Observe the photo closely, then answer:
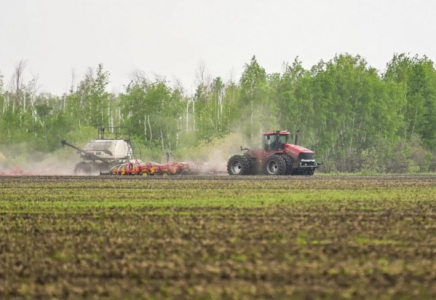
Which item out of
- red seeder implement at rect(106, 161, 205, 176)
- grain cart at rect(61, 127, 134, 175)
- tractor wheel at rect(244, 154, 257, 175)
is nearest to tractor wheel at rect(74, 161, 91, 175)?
grain cart at rect(61, 127, 134, 175)

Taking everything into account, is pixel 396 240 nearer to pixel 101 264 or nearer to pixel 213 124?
pixel 101 264

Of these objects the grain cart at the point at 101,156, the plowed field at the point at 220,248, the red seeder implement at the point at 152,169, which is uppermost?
the grain cart at the point at 101,156

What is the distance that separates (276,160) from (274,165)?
0.57 m

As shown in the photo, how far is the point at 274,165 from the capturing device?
5347 cm

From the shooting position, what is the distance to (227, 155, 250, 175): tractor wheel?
178ft

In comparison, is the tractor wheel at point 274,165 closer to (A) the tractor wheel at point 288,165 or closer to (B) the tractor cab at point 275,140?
(A) the tractor wheel at point 288,165

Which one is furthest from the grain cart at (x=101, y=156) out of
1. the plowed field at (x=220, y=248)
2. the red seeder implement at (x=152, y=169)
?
the plowed field at (x=220, y=248)

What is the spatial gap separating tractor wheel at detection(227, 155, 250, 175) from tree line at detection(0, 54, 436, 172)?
22.2 meters

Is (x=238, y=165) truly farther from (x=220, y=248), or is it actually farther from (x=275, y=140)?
(x=220, y=248)

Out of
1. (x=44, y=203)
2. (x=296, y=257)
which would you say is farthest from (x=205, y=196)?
(x=296, y=257)

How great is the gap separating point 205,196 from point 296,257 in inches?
661

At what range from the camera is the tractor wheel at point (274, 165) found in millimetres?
52781

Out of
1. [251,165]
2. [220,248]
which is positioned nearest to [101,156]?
[251,165]

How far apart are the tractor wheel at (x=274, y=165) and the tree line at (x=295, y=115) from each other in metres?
22.9
